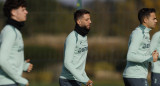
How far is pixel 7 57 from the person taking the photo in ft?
18.6

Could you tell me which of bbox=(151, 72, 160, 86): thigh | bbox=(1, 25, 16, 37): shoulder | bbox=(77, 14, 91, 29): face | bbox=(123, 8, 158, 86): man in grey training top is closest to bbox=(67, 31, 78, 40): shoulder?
bbox=(77, 14, 91, 29): face

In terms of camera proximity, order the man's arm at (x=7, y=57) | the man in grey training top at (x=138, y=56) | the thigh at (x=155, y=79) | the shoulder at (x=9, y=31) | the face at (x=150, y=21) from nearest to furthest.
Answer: the man's arm at (x=7, y=57)
the shoulder at (x=9, y=31)
the man in grey training top at (x=138, y=56)
the face at (x=150, y=21)
the thigh at (x=155, y=79)

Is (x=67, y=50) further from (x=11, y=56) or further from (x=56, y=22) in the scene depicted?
(x=56, y=22)

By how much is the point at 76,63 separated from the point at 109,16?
11490 mm

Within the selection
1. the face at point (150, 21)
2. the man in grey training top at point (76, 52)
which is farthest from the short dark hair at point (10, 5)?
the face at point (150, 21)

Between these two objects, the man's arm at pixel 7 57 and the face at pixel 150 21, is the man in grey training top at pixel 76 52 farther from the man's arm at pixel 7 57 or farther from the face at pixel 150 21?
the man's arm at pixel 7 57

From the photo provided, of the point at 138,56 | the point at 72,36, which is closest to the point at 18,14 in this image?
the point at 72,36

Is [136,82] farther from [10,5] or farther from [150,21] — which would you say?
[10,5]

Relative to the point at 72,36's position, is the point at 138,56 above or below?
below

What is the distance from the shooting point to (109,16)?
18.8 meters

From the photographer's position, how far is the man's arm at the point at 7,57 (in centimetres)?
562

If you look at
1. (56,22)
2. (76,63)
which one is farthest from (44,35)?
(76,63)

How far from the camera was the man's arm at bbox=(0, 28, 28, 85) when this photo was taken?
5.62 meters

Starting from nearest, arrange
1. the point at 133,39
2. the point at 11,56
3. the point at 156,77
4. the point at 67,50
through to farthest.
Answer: the point at 11,56, the point at 67,50, the point at 133,39, the point at 156,77
